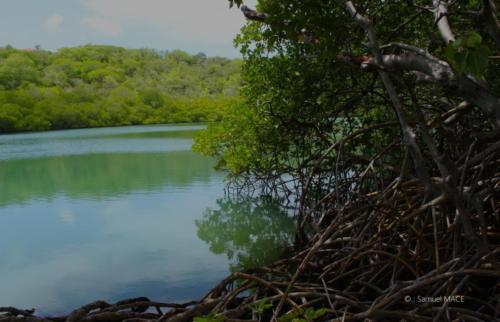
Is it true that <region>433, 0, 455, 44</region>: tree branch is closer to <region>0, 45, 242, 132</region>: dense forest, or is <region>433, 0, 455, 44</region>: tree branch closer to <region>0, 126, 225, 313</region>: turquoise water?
<region>0, 126, 225, 313</region>: turquoise water

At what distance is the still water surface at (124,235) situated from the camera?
4.43 meters

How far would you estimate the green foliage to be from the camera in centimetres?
148

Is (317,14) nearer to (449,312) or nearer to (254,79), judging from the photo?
(449,312)

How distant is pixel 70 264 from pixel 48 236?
140 centimetres

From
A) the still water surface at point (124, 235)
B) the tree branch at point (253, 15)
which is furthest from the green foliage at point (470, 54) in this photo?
the still water surface at point (124, 235)

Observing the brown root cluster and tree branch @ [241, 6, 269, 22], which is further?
tree branch @ [241, 6, 269, 22]

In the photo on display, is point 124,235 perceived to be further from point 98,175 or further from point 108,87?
point 108,87

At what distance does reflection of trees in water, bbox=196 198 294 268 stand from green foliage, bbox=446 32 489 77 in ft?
11.9

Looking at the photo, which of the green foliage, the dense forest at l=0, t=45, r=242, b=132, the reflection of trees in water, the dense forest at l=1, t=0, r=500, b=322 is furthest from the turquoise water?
the dense forest at l=0, t=45, r=242, b=132

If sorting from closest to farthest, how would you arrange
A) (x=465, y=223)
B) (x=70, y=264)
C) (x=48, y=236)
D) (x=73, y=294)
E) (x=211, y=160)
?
(x=465, y=223), (x=73, y=294), (x=70, y=264), (x=48, y=236), (x=211, y=160)

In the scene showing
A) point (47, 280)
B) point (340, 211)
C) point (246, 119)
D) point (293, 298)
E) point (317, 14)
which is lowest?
point (47, 280)

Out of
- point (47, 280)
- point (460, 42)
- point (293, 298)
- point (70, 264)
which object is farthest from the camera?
point (70, 264)

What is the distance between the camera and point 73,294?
169 inches

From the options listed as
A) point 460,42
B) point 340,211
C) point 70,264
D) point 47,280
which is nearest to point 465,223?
point 340,211
